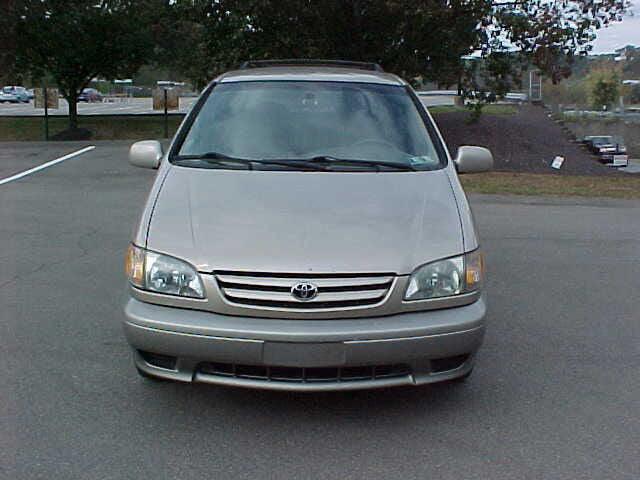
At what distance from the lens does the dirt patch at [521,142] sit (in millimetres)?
19656

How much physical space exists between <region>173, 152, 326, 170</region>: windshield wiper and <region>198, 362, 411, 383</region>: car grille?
1325 millimetres

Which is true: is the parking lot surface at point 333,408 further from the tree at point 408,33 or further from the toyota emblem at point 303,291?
the tree at point 408,33

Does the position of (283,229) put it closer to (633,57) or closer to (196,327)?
(196,327)

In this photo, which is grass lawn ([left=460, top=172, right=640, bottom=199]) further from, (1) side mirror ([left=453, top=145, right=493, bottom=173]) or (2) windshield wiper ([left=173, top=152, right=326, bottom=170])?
(2) windshield wiper ([left=173, top=152, right=326, bottom=170])

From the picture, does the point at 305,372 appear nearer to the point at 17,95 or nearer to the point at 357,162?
the point at 357,162

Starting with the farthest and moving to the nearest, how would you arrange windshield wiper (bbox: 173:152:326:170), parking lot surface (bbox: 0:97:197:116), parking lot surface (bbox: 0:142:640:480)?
parking lot surface (bbox: 0:97:197:116), windshield wiper (bbox: 173:152:326:170), parking lot surface (bbox: 0:142:640:480)

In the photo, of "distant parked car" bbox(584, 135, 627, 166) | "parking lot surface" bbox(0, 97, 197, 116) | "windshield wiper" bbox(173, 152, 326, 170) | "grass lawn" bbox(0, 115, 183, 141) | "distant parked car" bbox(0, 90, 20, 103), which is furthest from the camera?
"distant parked car" bbox(0, 90, 20, 103)

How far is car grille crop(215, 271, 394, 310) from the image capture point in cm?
364

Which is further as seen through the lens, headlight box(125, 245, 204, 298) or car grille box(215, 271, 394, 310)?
headlight box(125, 245, 204, 298)

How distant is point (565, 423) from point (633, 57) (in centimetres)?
10279

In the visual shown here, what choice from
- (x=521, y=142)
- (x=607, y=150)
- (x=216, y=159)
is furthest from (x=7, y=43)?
(x=607, y=150)

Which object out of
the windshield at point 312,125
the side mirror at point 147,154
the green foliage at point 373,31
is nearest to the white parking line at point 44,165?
the green foliage at point 373,31

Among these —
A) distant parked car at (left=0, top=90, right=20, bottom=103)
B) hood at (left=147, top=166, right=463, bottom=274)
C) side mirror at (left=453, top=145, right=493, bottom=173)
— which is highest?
distant parked car at (left=0, top=90, right=20, bottom=103)

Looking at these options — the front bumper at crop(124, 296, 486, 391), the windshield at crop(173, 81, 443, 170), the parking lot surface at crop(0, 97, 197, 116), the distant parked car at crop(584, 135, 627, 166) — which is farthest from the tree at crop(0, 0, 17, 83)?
the distant parked car at crop(584, 135, 627, 166)
